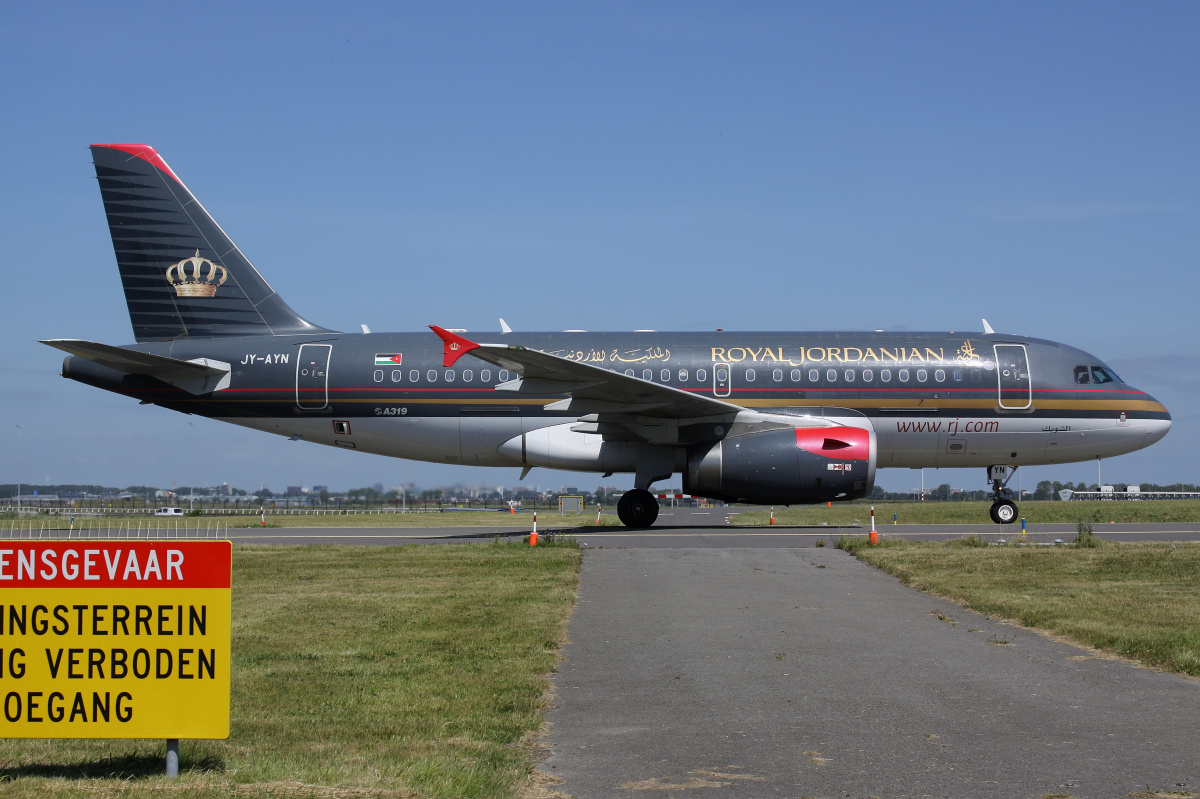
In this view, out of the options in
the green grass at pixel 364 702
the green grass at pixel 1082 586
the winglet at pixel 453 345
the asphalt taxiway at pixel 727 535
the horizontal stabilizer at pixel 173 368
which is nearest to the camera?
the green grass at pixel 364 702

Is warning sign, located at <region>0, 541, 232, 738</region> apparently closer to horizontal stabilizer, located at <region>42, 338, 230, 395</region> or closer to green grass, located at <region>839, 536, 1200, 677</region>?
green grass, located at <region>839, 536, 1200, 677</region>

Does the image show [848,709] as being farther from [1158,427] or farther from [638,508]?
[1158,427]

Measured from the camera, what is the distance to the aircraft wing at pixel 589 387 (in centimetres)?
1983

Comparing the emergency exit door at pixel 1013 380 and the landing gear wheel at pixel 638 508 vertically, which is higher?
the emergency exit door at pixel 1013 380

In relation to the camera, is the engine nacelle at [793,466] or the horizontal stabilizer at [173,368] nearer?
the engine nacelle at [793,466]

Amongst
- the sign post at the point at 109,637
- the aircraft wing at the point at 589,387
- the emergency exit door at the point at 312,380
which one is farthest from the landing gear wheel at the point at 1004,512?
the sign post at the point at 109,637

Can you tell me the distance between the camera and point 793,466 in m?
20.7

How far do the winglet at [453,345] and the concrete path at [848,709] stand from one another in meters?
8.49

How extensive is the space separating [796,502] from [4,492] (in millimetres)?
57310

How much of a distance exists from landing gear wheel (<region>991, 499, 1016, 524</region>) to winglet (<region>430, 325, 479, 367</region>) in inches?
542

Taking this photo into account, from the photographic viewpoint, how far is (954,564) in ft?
49.0

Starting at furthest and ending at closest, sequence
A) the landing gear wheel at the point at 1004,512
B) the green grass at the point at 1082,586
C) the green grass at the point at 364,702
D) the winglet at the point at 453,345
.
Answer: the landing gear wheel at the point at 1004,512 → the winglet at the point at 453,345 → the green grass at the point at 1082,586 → the green grass at the point at 364,702

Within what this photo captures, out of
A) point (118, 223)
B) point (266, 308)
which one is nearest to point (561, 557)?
point (266, 308)

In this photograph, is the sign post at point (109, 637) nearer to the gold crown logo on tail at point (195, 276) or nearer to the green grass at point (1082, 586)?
the green grass at point (1082, 586)
